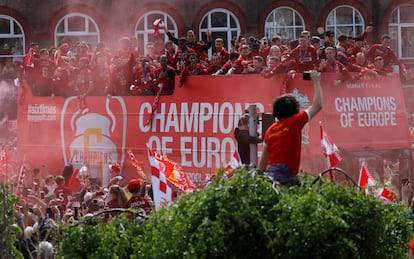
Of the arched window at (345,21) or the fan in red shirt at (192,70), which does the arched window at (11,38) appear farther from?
the fan in red shirt at (192,70)

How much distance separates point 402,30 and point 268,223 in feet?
81.8

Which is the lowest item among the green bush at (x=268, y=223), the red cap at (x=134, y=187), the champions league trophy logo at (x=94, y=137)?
the green bush at (x=268, y=223)

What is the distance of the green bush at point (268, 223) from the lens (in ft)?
23.5

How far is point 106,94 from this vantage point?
19.0 meters

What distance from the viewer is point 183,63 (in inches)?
697

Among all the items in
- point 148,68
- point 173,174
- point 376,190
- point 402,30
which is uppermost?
point 402,30

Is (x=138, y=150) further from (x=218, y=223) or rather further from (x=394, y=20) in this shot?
(x=394, y=20)

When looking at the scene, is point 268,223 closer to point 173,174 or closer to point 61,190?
point 173,174

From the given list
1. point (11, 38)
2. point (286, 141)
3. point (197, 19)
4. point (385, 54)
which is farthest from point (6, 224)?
point (11, 38)

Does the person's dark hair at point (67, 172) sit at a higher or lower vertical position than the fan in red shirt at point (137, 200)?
higher

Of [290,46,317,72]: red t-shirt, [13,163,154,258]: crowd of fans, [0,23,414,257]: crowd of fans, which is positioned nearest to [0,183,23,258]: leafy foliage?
[13,163,154,258]: crowd of fans

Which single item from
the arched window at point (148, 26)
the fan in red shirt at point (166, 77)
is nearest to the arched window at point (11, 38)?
the arched window at point (148, 26)

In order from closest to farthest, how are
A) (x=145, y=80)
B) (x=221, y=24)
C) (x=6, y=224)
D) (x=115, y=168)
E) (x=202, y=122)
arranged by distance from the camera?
(x=6, y=224)
(x=202, y=122)
(x=115, y=168)
(x=145, y=80)
(x=221, y=24)

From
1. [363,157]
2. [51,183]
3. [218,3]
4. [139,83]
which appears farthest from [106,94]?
[218,3]
